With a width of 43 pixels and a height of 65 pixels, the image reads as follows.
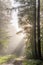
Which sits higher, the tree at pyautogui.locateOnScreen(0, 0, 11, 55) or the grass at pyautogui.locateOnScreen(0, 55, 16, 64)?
the tree at pyautogui.locateOnScreen(0, 0, 11, 55)

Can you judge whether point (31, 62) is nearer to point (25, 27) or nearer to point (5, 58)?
point (5, 58)

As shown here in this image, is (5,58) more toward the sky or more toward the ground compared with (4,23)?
more toward the ground

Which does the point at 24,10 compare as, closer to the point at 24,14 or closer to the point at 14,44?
the point at 24,14

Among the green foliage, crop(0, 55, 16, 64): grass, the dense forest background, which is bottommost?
the green foliage

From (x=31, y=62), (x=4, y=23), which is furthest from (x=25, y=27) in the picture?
(x=31, y=62)

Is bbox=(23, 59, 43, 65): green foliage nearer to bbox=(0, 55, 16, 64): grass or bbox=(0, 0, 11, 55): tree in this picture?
bbox=(0, 55, 16, 64): grass

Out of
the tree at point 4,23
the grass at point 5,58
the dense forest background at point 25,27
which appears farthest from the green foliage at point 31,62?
the tree at point 4,23

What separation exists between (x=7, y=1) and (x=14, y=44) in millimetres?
667

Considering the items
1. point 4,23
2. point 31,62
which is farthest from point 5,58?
point 4,23

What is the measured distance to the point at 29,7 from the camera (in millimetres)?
2275

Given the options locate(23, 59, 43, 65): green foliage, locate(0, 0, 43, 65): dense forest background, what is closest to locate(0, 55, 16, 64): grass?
locate(0, 0, 43, 65): dense forest background

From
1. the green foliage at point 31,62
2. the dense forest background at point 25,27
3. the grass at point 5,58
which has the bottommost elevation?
the green foliage at point 31,62

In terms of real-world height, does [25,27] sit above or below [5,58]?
above

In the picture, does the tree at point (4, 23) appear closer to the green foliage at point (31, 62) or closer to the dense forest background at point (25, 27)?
the dense forest background at point (25, 27)
